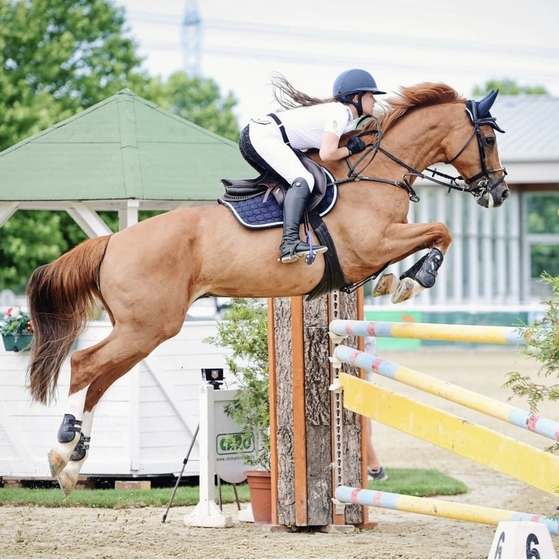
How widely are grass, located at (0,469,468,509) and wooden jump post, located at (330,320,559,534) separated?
1963 millimetres

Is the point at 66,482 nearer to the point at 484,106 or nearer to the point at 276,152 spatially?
the point at 276,152

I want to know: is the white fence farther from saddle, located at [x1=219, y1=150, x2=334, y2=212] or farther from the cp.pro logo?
saddle, located at [x1=219, y1=150, x2=334, y2=212]

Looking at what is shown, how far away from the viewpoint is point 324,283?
554cm

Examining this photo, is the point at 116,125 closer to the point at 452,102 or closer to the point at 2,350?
the point at 2,350

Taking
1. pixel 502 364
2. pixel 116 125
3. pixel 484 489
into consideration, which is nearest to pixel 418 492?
pixel 484 489

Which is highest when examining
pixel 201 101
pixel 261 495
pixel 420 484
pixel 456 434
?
pixel 201 101

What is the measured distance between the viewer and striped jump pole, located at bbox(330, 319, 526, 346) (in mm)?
4590

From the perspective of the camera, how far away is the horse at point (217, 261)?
5477 mm

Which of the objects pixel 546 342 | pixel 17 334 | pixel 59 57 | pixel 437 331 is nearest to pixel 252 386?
pixel 437 331

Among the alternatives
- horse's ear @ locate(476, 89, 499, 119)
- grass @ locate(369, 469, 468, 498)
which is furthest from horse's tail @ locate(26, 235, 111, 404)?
grass @ locate(369, 469, 468, 498)

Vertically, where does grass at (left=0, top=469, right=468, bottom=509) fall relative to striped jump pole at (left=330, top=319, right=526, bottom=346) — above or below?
below

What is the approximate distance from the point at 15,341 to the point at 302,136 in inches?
158

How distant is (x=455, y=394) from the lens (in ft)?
17.0

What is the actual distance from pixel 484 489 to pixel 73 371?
14.9 feet
